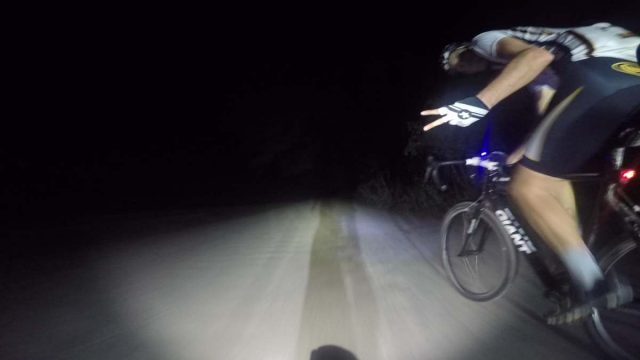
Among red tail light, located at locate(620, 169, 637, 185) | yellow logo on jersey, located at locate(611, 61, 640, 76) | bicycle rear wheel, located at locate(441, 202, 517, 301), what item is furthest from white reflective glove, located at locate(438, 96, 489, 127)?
bicycle rear wheel, located at locate(441, 202, 517, 301)

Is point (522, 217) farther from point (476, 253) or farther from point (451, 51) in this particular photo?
point (451, 51)

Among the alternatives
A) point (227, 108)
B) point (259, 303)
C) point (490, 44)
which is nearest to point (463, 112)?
point (490, 44)

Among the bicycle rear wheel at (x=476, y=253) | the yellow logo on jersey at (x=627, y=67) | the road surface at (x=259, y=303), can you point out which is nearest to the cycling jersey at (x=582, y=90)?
the yellow logo on jersey at (x=627, y=67)

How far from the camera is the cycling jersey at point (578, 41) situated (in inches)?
106

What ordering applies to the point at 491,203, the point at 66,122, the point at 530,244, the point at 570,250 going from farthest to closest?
the point at 66,122 < the point at 491,203 < the point at 530,244 < the point at 570,250

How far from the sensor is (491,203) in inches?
146

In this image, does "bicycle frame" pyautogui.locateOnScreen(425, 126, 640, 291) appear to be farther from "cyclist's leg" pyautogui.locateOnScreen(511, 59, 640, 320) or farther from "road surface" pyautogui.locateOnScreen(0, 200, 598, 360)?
"road surface" pyautogui.locateOnScreen(0, 200, 598, 360)

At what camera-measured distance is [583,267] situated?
2818 millimetres

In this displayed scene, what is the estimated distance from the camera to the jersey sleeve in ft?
9.52

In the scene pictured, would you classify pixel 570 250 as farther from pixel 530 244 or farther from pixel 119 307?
pixel 119 307

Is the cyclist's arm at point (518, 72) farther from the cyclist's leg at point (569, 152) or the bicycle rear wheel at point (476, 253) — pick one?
the bicycle rear wheel at point (476, 253)

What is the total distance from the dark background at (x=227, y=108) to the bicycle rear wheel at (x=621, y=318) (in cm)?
331

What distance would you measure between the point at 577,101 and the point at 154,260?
4.57 meters

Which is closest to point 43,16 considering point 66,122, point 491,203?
point 66,122
